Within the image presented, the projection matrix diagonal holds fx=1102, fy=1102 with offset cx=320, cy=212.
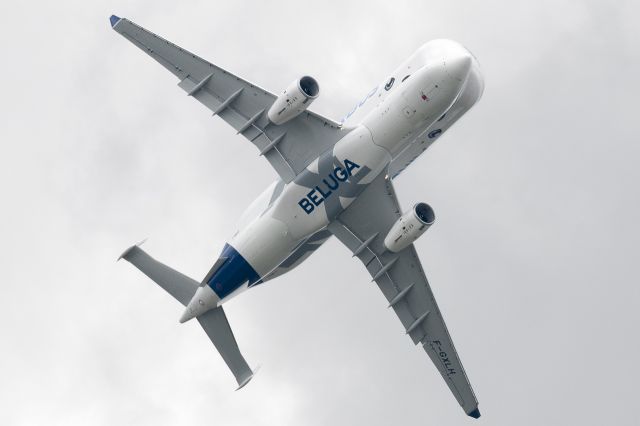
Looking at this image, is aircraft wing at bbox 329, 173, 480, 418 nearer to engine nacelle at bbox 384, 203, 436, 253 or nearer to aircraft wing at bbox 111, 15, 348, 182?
engine nacelle at bbox 384, 203, 436, 253

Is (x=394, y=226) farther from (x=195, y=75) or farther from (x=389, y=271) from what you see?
(x=195, y=75)

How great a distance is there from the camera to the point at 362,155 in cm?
5653

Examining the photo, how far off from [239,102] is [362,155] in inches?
303

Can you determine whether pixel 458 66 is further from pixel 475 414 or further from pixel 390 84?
pixel 475 414

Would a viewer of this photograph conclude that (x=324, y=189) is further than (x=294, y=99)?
Yes

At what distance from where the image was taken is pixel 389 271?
6250 cm

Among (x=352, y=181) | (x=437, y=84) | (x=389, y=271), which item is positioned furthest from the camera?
(x=389, y=271)

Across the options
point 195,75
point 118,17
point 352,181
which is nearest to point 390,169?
point 352,181

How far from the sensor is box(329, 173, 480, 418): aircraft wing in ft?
198

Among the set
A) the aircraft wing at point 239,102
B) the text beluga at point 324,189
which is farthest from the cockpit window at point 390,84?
the text beluga at point 324,189

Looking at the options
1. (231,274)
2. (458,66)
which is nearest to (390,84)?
(458,66)

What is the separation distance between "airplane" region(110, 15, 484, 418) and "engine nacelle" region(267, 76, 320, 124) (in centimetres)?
6

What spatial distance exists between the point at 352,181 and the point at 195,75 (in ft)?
33.9

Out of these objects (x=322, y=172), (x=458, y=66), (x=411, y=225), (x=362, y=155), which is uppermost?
(x=458, y=66)
